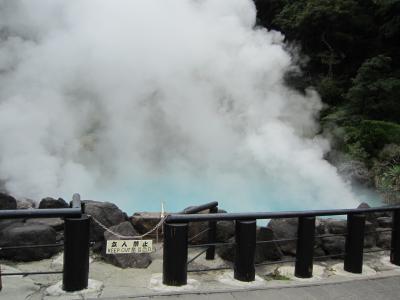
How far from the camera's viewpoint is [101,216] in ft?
19.7

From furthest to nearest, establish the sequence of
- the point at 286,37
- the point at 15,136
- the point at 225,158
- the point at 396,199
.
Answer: the point at 286,37, the point at 225,158, the point at 396,199, the point at 15,136

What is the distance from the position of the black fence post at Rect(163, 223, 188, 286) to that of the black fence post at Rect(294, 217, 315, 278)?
1317mm

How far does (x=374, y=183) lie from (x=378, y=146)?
1.94 metres

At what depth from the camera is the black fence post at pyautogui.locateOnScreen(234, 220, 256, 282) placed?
4316 mm

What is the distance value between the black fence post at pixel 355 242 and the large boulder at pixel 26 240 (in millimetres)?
3535

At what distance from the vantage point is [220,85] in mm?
13805

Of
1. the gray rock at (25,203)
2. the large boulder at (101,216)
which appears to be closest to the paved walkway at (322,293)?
the large boulder at (101,216)

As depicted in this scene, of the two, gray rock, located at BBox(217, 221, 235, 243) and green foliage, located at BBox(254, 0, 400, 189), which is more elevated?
green foliage, located at BBox(254, 0, 400, 189)

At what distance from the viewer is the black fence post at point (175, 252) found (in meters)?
4.10

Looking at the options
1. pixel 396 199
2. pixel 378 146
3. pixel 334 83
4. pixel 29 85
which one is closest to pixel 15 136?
pixel 29 85

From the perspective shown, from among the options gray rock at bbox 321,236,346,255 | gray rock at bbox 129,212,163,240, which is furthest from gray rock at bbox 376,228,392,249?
gray rock at bbox 129,212,163,240

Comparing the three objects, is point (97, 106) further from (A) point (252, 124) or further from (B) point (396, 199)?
(B) point (396, 199)

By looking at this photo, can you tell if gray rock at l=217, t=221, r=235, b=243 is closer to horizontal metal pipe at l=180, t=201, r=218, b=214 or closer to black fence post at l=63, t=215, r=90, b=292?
horizontal metal pipe at l=180, t=201, r=218, b=214

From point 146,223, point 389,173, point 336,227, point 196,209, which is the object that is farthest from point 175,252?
point 389,173
